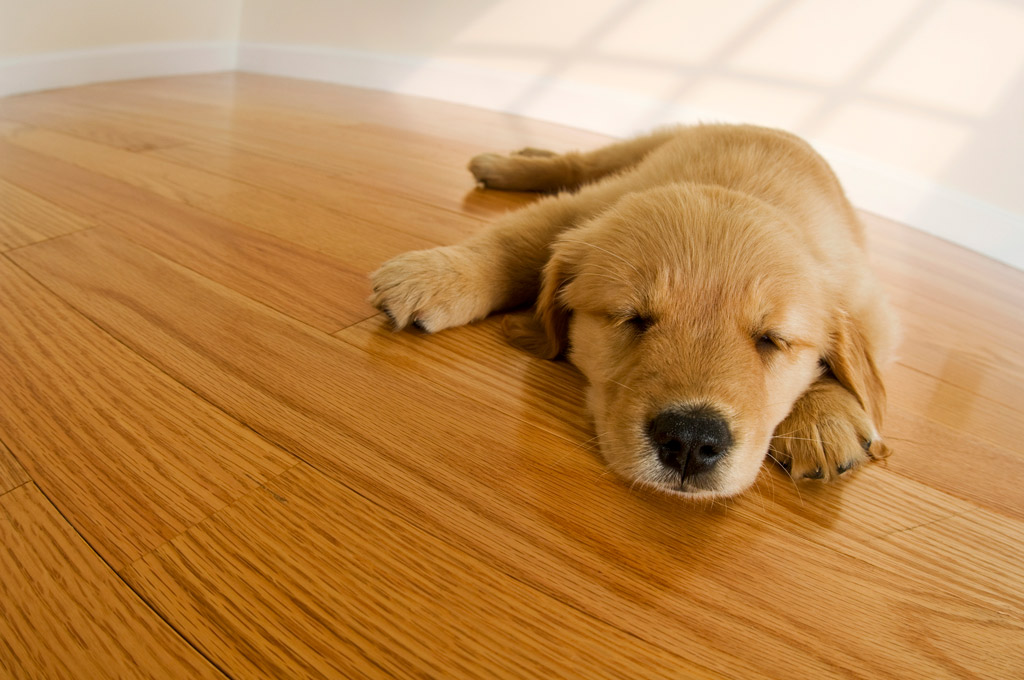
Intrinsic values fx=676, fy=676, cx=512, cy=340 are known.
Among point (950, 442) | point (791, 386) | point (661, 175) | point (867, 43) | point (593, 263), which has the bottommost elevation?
point (950, 442)

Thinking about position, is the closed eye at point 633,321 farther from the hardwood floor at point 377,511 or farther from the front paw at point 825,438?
the front paw at point 825,438

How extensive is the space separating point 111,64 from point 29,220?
3614 millimetres

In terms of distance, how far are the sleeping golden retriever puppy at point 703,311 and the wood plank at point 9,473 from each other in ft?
2.71

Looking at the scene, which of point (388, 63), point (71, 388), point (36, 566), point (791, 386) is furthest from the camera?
point (388, 63)

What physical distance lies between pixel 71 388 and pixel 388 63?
16.9 feet

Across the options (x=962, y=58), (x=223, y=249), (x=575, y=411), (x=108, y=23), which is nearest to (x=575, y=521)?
(x=575, y=411)

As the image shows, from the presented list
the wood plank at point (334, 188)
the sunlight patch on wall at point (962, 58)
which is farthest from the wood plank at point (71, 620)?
the sunlight patch on wall at point (962, 58)

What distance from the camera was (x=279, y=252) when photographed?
208cm

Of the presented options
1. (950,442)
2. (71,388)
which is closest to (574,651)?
(71,388)

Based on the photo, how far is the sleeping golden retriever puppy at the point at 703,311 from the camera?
4.19 feet

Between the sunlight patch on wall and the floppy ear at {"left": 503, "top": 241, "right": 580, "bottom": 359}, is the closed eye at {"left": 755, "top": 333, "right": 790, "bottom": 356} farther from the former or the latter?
the sunlight patch on wall

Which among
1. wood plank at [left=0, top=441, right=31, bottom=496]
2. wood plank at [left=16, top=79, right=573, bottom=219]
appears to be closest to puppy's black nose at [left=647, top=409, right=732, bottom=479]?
wood plank at [left=0, top=441, right=31, bottom=496]

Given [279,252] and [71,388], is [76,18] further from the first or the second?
[71,388]

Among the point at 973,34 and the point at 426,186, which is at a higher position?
the point at 973,34
